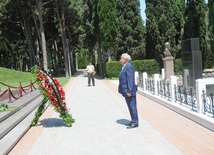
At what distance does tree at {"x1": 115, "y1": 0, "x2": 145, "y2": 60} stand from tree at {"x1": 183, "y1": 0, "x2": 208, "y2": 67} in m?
6.75

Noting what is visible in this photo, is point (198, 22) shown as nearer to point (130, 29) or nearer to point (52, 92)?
point (130, 29)

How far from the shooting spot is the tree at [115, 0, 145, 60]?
3059cm

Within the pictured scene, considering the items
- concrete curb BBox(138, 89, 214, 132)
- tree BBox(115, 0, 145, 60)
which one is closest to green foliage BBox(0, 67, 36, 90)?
tree BBox(115, 0, 145, 60)

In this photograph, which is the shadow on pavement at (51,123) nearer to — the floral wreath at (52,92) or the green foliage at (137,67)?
the floral wreath at (52,92)

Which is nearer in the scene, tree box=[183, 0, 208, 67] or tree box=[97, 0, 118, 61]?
tree box=[183, 0, 208, 67]

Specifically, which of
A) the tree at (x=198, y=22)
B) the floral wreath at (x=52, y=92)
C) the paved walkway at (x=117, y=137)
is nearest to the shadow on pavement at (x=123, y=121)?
the paved walkway at (x=117, y=137)

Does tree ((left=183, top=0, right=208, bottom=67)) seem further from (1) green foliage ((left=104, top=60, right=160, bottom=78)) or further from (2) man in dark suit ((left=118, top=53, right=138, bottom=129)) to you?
(2) man in dark suit ((left=118, top=53, right=138, bottom=129))

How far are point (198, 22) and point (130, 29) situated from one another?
28.1ft

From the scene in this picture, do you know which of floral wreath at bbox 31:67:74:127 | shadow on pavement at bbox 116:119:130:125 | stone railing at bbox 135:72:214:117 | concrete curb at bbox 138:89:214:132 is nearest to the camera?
concrete curb at bbox 138:89:214:132

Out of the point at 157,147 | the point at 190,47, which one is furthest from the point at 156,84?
the point at 157,147

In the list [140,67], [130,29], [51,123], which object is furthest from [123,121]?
[130,29]

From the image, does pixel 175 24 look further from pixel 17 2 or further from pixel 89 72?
pixel 17 2

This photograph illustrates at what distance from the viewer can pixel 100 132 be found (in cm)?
602

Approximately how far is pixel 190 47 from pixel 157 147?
318 inches
